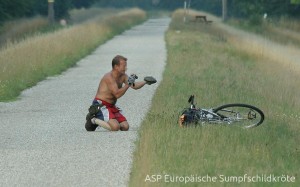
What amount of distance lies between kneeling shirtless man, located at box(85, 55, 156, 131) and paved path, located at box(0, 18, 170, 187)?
154mm

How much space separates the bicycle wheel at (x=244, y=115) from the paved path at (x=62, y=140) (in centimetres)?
132

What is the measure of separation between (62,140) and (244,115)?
2717mm

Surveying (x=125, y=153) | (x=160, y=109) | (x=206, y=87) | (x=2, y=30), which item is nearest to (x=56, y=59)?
(x=206, y=87)

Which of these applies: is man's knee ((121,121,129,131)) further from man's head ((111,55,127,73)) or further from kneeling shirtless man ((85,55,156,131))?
man's head ((111,55,127,73))

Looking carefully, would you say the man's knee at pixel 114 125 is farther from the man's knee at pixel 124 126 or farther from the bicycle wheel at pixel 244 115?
the bicycle wheel at pixel 244 115

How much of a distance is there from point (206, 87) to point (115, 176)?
32.2ft

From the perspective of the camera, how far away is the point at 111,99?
14148mm

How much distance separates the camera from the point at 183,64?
27.3 meters

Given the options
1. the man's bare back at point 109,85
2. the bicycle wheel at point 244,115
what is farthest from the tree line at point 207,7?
the bicycle wheel at point 244,115

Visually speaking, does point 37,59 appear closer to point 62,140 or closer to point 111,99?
point 111,99

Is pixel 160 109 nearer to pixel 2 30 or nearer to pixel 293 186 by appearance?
pixel 293 186

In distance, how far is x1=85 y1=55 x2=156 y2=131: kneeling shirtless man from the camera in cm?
1388

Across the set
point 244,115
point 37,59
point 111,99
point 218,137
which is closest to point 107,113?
point 111,99

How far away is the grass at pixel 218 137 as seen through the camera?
10.4m
